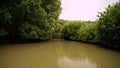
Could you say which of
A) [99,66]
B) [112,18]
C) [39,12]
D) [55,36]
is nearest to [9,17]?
[39,12]

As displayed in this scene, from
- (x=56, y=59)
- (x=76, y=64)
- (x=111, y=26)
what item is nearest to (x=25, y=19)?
(x=111, y=26)

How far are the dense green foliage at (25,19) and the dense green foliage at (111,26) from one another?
21.3ft

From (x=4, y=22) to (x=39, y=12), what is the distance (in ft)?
13.1

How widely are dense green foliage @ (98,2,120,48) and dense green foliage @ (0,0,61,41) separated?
649cm

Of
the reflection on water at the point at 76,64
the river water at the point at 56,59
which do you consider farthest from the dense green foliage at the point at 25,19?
the reflection on water at the point at 76,64

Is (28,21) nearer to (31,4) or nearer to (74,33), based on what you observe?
(31,4)

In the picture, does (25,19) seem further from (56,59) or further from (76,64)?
(76,64)

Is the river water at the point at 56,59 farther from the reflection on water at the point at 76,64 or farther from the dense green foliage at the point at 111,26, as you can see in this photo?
the dense green foliage at the point at 111,26

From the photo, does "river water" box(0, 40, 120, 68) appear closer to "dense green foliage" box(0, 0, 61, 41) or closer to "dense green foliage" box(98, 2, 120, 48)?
"dense green foliage" box(98, 2, 120, 48)

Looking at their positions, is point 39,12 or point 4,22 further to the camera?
point 39,12

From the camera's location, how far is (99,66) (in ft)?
26.5

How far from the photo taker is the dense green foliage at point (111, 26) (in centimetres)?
1375

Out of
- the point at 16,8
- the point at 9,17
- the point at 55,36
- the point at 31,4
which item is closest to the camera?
the point at 9,17

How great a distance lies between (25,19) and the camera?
18625 mm
